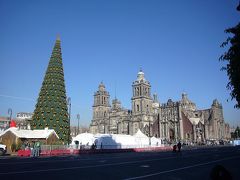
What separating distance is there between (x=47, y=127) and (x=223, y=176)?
150 ft

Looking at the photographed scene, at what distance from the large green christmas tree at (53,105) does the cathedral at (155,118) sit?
5377 cm

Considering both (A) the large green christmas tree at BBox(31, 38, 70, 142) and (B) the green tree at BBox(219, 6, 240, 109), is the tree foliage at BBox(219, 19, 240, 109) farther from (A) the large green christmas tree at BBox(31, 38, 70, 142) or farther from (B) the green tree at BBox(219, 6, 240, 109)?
(A) the large green christmas tree at BBox(31, 38, 70, 142)

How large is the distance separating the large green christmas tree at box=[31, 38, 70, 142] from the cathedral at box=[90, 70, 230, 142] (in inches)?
2117

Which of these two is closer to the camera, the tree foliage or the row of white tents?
the tree foliage

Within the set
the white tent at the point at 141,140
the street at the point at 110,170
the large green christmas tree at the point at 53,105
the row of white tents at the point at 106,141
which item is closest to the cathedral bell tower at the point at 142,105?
the white tent at the point at 141,140

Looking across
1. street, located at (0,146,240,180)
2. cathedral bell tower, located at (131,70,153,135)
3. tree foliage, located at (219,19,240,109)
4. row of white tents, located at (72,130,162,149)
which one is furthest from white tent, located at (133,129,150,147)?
tree foliage, located at (219,19,240,109)

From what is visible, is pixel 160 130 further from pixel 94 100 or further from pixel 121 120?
pixel 94 100

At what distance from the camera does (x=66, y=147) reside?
4447 centimetres

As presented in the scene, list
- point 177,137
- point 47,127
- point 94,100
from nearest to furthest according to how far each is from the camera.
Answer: point 47,127, point 177,137, point 94,100

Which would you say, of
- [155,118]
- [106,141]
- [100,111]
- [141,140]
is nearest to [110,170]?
[106,141]

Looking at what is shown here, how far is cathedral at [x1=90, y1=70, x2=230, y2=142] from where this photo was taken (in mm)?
105000

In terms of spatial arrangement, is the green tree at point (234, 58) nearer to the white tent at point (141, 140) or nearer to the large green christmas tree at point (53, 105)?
the large green christmas tree at point (53, 105)

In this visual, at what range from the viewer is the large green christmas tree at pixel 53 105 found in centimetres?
5193

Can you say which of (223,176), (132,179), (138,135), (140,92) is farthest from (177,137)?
(223,176)
